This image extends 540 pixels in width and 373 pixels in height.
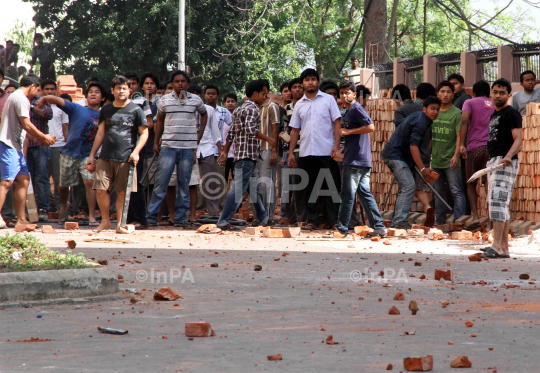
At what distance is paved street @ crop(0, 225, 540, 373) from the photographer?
12.6 ft

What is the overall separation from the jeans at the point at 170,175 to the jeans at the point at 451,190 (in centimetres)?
371

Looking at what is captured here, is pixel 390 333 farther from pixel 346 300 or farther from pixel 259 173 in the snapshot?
pixel 259 173

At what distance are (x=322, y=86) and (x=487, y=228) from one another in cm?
346

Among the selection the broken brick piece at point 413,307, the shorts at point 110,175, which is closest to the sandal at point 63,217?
the shorts at point 110,175

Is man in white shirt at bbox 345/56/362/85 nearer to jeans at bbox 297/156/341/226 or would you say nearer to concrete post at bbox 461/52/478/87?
concrete post at bbox 461/52/478/87

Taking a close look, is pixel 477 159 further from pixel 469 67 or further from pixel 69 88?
pixel 69 88

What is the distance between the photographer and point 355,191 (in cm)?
1035

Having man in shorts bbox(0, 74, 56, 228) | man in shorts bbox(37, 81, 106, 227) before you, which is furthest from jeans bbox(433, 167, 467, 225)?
→ man in shorts bbox(0, 74, 56, 228)

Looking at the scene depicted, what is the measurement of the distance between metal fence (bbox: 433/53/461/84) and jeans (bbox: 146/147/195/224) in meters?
6.40

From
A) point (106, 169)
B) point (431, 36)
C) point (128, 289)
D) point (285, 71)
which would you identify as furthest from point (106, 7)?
point (128, 289)

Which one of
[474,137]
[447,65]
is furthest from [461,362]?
[447,65]

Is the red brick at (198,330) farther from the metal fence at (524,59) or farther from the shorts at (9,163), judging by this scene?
the metal fence at (524,59)

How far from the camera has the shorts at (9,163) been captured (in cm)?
1052

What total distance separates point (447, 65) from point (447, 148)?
4727 mm
